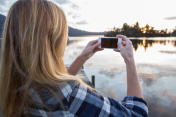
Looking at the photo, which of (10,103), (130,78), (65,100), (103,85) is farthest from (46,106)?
(103,85)

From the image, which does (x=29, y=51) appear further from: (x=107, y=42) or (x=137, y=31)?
(x=137, y=31)

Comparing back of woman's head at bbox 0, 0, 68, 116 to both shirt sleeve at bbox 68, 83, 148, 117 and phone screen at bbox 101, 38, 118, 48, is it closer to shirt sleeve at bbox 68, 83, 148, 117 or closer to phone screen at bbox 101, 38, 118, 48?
shirt sleeve at bbox 68, 83, 148, 117

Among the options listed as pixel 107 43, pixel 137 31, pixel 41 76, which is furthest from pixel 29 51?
pixel 137 31

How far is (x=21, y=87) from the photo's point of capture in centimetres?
106

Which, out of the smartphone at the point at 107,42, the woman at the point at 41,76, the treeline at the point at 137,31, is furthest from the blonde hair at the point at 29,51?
the treeline at the point at 137,31

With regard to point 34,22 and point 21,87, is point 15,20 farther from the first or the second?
point 21,87

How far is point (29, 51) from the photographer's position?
107 cm

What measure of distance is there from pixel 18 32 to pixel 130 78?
1078 mm

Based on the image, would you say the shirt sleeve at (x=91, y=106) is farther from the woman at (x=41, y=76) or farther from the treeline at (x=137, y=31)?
the treeline at (x=137, y=31)

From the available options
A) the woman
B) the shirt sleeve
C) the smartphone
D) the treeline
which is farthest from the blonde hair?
the treeline

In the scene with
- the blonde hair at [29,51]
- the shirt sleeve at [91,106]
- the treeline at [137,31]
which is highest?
the treeline at [137,31]

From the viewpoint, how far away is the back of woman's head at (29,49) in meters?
1.05

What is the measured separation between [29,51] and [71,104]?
0.51 m

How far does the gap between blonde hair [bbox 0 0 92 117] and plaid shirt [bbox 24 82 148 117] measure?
2.6 inches
